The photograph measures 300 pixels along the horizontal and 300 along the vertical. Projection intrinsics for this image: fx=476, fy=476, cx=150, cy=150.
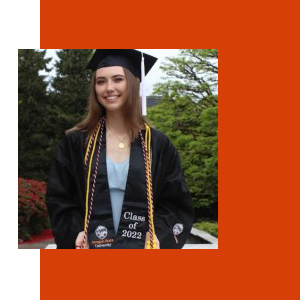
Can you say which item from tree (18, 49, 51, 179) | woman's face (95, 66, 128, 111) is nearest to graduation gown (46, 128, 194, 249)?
woman's face (95, 66, 128, 111)

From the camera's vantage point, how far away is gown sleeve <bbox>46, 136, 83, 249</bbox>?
285cm

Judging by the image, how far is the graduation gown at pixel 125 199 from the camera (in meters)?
2.85

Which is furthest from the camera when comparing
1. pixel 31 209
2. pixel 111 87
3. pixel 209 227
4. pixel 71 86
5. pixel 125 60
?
pixel 31 209

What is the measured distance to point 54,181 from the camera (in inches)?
113

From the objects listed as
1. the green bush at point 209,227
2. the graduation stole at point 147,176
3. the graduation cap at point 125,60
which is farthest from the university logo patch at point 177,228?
the graduation cap at point 125,60

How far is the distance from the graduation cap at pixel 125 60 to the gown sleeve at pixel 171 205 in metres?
0.34

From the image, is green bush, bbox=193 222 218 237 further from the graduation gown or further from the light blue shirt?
the light blue shirt

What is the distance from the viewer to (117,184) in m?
2.87

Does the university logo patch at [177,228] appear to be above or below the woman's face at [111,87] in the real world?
below

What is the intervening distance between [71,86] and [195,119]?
96 cm

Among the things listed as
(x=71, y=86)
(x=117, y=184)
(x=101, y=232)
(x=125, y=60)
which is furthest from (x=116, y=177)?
(x=71, y=86)

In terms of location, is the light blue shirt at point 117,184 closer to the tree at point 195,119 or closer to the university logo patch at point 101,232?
the university logo patch at point 101,232

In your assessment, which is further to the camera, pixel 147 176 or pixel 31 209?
pixel 31 209

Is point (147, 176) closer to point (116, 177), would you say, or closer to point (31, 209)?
point (116, 177)
